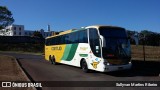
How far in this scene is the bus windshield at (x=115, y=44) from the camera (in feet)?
57.7

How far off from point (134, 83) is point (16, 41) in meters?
82.8

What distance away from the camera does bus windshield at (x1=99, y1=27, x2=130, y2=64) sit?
17594 mm

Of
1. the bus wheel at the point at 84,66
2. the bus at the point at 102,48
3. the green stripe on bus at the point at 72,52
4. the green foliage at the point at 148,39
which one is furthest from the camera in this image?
the green foliage at the point at 148,39

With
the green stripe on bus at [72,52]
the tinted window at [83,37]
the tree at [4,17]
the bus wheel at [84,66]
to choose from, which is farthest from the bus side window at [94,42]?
the tree at [4,17]

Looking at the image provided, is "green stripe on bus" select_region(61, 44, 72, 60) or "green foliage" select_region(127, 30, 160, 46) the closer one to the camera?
"green stripe on bus" select_region(61, 44, 72, 60)

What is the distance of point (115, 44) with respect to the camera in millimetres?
17891

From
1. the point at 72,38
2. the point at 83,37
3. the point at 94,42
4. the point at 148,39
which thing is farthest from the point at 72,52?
the point at 148,39

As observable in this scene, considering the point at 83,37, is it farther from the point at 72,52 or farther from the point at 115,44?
the point at 115,44

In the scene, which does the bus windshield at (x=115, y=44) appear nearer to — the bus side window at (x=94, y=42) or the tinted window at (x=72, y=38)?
the bus side window at (x=94, y=42)

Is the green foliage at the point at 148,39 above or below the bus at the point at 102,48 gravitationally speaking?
above

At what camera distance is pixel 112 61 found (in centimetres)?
1753

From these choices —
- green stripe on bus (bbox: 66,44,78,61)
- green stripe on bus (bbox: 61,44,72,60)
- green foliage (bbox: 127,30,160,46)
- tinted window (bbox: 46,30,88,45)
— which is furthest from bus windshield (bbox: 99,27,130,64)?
green foliage (bbox: 127,30,160,46)

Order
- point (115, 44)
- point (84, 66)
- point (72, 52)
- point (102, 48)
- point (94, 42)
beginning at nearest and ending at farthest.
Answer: point (102, 48), point (115, 44), point (94, 42), point (84, 66), point (72, 52)

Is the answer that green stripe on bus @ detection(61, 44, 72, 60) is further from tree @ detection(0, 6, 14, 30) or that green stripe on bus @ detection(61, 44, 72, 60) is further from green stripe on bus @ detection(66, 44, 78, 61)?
tree @ detection(0, 6, 14, 30)
